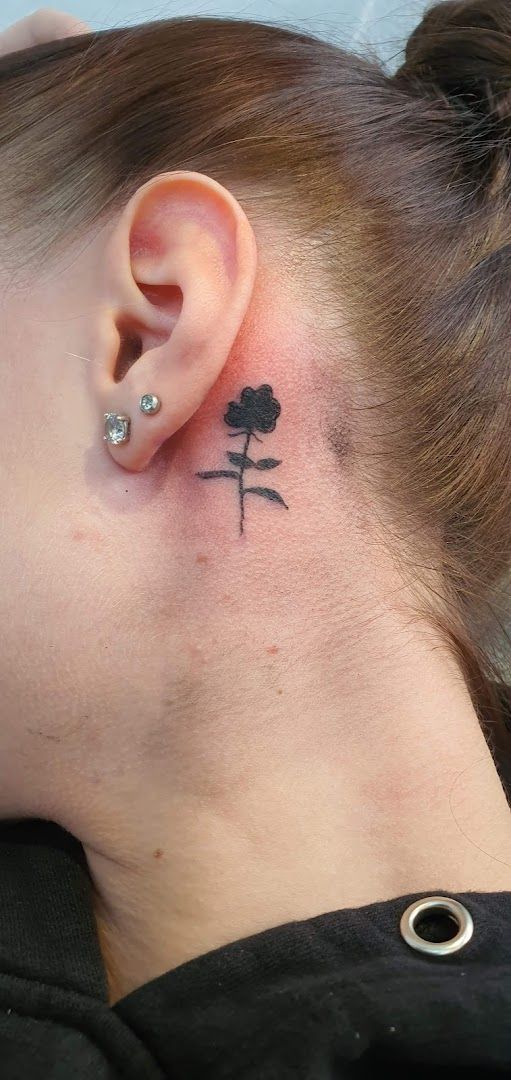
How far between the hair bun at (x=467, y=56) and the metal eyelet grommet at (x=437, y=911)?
769mm

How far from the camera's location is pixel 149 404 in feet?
2.56

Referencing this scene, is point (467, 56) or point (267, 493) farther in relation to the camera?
point (467, 56)

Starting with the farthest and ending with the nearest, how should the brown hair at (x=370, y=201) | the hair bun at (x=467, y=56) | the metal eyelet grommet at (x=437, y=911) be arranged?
the hair bun at (x=467, y=56) → the brown hair at (x=370, y=201) → the metal eyelet grommet at (x=437, y=911)

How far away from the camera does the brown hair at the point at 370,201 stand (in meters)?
0.86

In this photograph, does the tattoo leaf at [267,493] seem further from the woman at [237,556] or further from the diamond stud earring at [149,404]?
the diamond stud earring at [149,404]

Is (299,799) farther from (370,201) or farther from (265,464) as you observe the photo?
(370,201)

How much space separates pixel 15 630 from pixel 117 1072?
39 centimetres

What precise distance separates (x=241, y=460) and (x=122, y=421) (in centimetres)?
11

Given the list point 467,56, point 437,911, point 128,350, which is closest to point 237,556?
point 128,350

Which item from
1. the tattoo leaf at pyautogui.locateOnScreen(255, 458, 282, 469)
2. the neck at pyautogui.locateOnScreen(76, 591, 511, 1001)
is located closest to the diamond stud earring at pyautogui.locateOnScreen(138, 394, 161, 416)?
the tattoo leaf at pyautogui.locateOnScreen(255, 458, 282, 469)

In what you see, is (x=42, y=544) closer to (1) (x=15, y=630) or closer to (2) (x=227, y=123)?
(1) (x=15, y=630)

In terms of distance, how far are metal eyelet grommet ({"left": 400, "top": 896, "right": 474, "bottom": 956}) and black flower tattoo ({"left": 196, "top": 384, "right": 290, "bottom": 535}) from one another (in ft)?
1.17

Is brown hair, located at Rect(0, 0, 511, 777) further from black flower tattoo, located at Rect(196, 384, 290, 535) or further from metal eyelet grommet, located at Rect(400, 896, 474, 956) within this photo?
metal eyelet grommet, located at Rect(400, 896, 474, 956)

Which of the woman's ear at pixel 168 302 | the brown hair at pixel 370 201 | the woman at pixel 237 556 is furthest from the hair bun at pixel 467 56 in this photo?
the woman's ear at pixel 168 302
